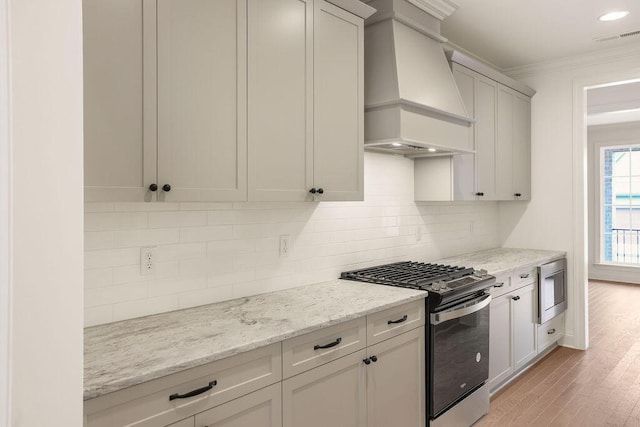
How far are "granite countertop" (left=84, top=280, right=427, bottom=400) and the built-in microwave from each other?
6.45 feet

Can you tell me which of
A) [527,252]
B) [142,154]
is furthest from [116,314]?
[527,252]

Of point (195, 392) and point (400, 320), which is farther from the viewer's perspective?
point (400, 320)

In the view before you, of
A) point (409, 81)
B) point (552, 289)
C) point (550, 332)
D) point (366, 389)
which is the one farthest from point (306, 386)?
point (550, 332)

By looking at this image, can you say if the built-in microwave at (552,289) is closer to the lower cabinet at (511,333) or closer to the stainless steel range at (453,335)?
the lower cabinet at (511,333)

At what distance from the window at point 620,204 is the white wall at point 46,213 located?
902 centimetres

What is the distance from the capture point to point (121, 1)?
1.58 m

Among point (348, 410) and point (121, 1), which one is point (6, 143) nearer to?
point (121, 1)

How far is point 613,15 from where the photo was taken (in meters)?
3.42

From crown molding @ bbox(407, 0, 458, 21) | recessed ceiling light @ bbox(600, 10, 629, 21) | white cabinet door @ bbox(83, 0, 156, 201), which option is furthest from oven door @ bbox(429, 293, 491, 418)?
recessed ceiling light @ bbox(600, 10, 629, 21)

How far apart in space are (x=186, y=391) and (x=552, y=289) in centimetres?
372

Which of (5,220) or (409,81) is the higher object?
(409,81)

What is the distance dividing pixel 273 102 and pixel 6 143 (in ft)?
4.85

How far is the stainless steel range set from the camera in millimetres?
2605

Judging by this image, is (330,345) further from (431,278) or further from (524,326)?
(524,326)
